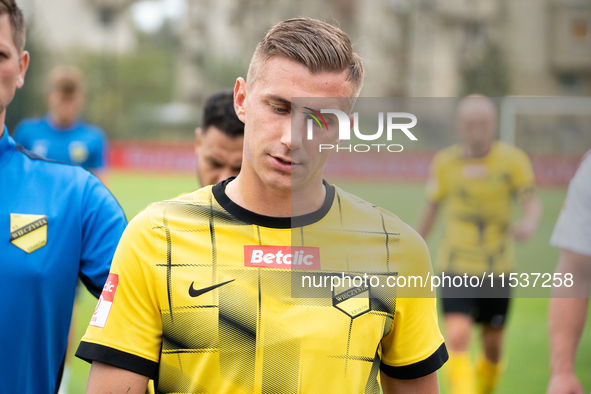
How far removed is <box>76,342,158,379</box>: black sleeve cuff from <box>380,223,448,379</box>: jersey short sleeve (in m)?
0.61

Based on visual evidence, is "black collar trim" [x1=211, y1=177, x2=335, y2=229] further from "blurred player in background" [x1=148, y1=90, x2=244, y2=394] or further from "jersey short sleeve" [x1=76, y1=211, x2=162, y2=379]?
"blurred player in background" [x1=148, y1=90, x2=244, y2=394]

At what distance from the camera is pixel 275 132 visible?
1.52 m

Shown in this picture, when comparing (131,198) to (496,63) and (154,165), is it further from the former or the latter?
(496,63)

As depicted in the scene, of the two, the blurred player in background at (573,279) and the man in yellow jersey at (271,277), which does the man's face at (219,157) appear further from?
the blurred player in background at (573,279)

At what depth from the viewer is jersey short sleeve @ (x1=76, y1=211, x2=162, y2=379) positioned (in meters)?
1.42

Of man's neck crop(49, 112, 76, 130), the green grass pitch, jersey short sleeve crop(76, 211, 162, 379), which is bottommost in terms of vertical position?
the green grass pitch

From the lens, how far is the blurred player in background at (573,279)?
2.15 m

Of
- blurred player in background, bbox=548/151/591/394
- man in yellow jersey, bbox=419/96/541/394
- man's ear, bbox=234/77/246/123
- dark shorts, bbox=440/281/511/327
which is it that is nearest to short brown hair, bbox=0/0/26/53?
man's ear, bbox=234/77/246/123

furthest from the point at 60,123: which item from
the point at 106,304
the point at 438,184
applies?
the point at 106,304

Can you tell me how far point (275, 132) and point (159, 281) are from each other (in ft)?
1.48

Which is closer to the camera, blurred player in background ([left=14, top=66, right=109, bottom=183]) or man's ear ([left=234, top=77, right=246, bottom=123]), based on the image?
man's ear ([left=234, top=77, right=246, bottom=123])

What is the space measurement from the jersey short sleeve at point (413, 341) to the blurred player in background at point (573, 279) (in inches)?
31.8

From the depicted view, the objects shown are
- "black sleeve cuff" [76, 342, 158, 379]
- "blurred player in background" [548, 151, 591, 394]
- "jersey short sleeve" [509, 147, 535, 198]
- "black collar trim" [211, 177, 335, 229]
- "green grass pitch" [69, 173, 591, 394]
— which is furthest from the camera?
"jersey short sleeve" [509, 147, 535, 198]

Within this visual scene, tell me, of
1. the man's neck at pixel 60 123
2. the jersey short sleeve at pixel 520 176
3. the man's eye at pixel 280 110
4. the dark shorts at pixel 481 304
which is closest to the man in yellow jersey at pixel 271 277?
the man's eye at pixel 280 110
